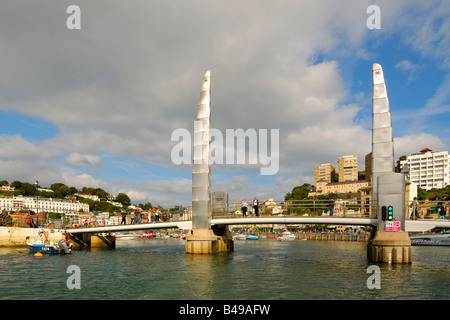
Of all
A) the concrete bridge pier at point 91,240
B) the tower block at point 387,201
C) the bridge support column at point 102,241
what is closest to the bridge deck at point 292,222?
the tower block at point 387,201

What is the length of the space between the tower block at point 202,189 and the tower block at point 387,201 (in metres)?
16.8

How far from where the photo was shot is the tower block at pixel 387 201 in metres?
31.7

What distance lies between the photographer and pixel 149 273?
29.1 metres

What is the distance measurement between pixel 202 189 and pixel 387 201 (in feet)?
61.1

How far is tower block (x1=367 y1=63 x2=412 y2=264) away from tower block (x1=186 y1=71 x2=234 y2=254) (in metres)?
16.8

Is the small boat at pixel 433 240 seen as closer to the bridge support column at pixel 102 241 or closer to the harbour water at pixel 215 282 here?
the harbour water at pixel 215 282

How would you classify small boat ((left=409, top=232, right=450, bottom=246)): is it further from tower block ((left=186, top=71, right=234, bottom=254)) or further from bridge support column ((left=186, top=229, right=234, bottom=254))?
tower block ((left=186, top=71, right=234, bottom=254))

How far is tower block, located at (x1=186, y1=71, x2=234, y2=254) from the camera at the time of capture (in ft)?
135

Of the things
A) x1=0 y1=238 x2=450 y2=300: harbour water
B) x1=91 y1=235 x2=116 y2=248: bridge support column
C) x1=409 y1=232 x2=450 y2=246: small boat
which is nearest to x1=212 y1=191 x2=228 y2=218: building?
x1=0 y1=238 x2=450 y2=300: harbour water
